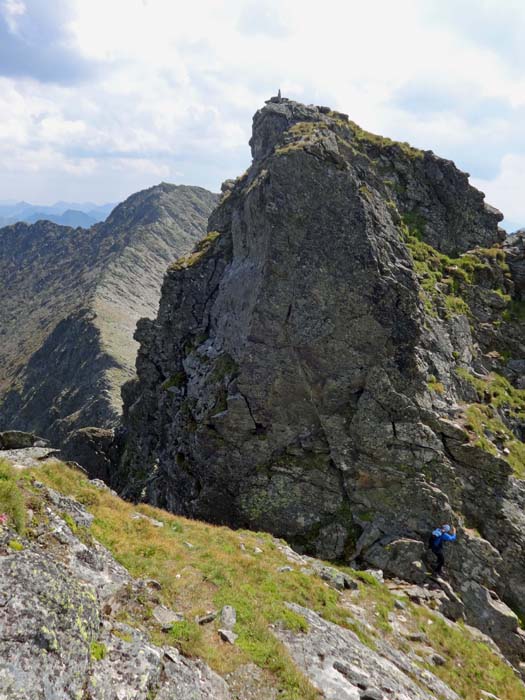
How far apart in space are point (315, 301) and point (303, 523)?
1492cm

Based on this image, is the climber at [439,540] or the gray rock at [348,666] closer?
the gray rock at [348,666]

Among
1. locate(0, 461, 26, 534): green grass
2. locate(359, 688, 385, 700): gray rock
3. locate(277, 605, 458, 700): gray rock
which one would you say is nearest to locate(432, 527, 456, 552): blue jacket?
locate(277, 605, 458, 700): gray rock

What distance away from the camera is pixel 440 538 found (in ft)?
82.1

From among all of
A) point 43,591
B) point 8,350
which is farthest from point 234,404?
point 8,350

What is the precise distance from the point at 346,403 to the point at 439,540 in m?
9.93

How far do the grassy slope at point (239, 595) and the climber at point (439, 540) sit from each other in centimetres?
344

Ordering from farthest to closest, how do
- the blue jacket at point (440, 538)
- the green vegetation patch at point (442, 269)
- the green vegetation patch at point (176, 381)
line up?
the green vegetation patch at point (176, 381)
the green vegetation patch at point (442, 269)
the blue jacket at point (440, 538)

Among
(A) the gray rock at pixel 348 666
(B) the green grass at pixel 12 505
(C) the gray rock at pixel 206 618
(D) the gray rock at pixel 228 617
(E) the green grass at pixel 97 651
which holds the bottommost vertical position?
(A) the gray rock at pixel 348 666

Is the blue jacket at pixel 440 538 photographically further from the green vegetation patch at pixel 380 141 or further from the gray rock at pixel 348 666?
the green vegetation patch at pixel 380 141

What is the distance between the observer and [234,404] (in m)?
31.1

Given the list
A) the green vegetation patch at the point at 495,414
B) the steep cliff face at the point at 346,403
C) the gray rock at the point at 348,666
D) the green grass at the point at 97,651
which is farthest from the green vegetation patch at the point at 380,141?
the green grass at the point at 97,651

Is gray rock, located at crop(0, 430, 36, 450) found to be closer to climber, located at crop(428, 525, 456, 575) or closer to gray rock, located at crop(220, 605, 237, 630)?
gray rock, located at crop(220, 605, 237, 630)

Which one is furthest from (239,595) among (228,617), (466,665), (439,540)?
(439,540)

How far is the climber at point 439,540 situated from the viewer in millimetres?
25016
